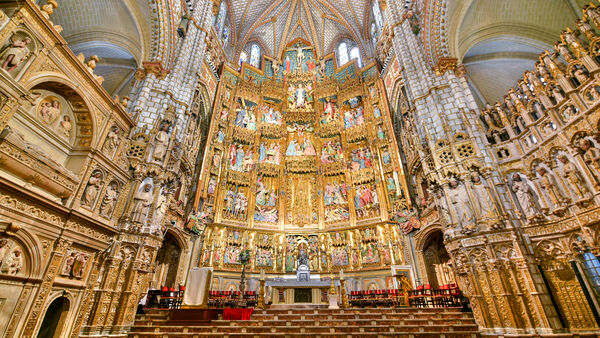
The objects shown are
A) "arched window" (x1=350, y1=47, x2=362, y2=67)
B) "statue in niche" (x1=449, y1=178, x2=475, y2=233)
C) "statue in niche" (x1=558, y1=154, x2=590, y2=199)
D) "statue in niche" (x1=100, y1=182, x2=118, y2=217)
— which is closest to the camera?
"statue in niche" (x1=558, y1=154, x2=590, y2=199)

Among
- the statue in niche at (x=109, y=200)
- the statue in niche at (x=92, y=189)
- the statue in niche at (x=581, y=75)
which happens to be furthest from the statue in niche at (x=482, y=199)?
the statue in niche at (x=92, y=189)

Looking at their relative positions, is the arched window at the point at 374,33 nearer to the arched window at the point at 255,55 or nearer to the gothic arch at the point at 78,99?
the arched window at the point at 255,55

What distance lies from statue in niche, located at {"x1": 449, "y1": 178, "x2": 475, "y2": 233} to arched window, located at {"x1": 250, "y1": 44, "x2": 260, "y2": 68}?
20961 millimetres

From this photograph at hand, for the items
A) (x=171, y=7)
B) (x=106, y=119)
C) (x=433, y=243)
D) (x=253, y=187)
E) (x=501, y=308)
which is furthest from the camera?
(x=253, y=187)

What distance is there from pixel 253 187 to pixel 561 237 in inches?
596

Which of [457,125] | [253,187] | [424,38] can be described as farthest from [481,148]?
[253,187]

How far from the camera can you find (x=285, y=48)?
26344mm

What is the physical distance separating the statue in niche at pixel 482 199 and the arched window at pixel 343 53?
727 inches

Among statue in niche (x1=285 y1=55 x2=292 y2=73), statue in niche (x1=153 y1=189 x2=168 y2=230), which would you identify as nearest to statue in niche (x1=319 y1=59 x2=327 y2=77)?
statue in niche (x1=285 y1=55 x2=292 y2=73)

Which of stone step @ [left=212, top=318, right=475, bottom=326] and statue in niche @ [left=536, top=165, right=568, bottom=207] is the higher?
statue in niche @ [left=536, top=165, right=568, bottom=207]

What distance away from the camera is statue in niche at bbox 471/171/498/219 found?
9227mm

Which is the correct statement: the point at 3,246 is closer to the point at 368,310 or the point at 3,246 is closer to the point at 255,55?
the point at 368,310

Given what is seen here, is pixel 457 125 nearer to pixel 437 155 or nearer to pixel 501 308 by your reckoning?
pixel 437 155

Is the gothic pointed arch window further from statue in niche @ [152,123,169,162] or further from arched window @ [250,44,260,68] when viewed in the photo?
statue in niche @ [152,123,169,162]
